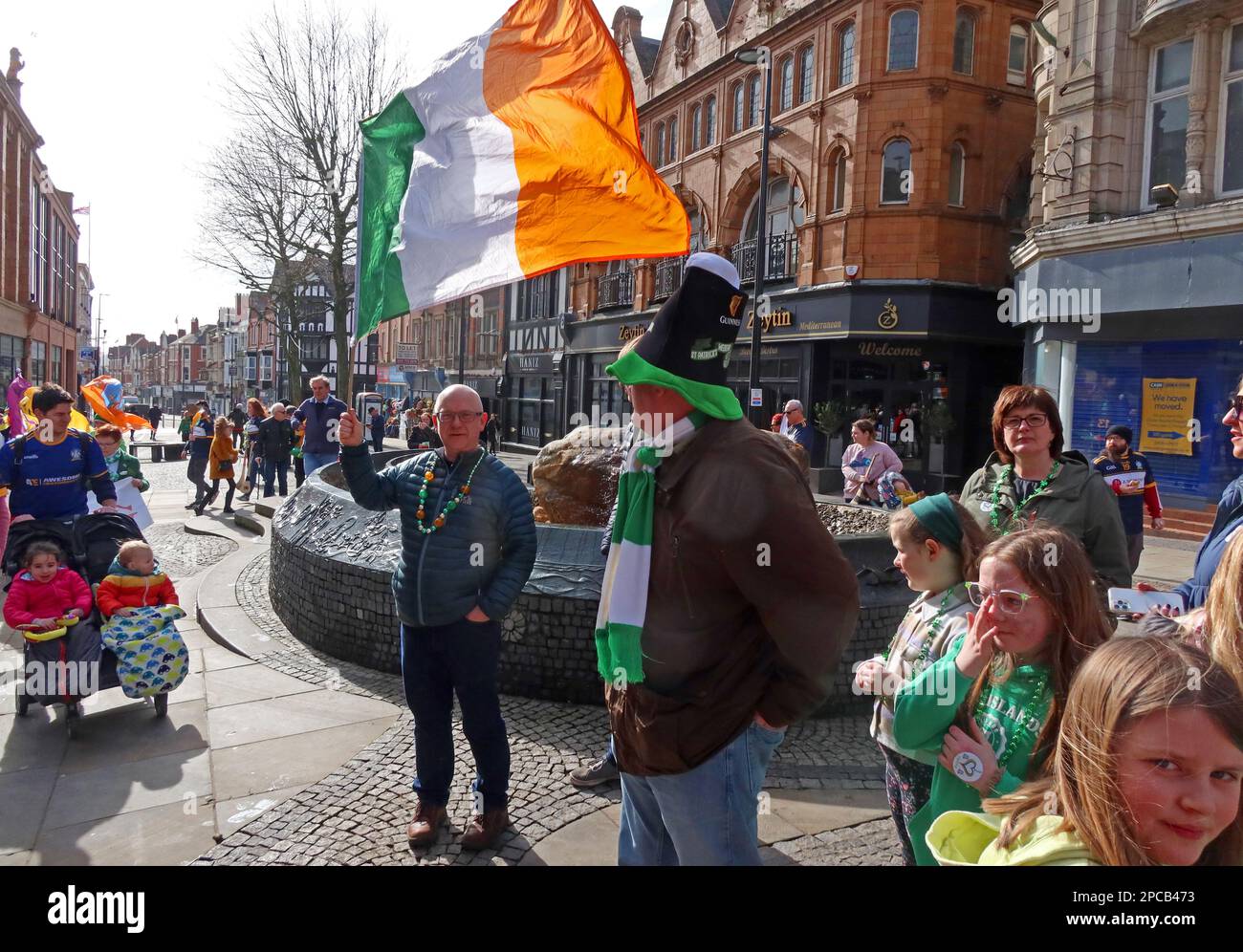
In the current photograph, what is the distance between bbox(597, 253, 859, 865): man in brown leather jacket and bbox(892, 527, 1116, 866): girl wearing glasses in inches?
15.9

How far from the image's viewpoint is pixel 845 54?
20.7 m

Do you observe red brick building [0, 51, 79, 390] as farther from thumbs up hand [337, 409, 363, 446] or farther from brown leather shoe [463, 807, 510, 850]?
brown leather shoe [463, 807, 510, 850]

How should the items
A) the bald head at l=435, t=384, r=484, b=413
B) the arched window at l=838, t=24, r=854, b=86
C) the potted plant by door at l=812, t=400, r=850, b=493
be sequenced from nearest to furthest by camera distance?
the bald head at l=435, t=384, r=484, b=413 < the potted plant by door at l=812, t=400, r=850, b=493 < the arched window at l=838, t=24, r=854, b=86

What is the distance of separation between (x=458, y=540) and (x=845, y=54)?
21101mm

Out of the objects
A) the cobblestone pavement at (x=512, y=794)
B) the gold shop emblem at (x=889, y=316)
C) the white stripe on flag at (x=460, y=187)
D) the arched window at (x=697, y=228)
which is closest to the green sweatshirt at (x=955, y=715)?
the cobblestone pavement at (x=512, y=794)

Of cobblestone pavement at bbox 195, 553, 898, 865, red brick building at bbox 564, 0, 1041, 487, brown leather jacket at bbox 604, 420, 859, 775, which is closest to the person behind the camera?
brown leather jacket at bbox 604, 420, 859, 775

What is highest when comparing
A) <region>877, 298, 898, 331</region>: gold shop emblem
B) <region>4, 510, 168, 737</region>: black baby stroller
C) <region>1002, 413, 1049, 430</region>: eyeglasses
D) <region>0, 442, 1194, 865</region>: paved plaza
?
<region>877, 298, 898, 331</region>: gold shop emblem

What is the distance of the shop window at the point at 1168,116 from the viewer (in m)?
13.1

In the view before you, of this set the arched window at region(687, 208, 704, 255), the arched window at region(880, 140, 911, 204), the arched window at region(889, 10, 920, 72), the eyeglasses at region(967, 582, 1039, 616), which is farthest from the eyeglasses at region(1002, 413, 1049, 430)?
the arched window at region(687, 208, 704, 255)

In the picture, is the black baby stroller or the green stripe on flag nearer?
the green stripe on flag

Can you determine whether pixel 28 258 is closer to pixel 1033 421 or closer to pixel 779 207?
pixel 779 207

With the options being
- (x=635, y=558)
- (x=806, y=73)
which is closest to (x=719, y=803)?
(x=635, y=558)

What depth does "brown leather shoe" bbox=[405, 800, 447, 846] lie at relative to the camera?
3.36 metres

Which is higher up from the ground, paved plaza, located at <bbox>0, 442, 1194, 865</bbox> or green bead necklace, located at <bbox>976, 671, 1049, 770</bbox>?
green bead necklace, located at <bbox>976, 671, 1049, 770</bbox>
